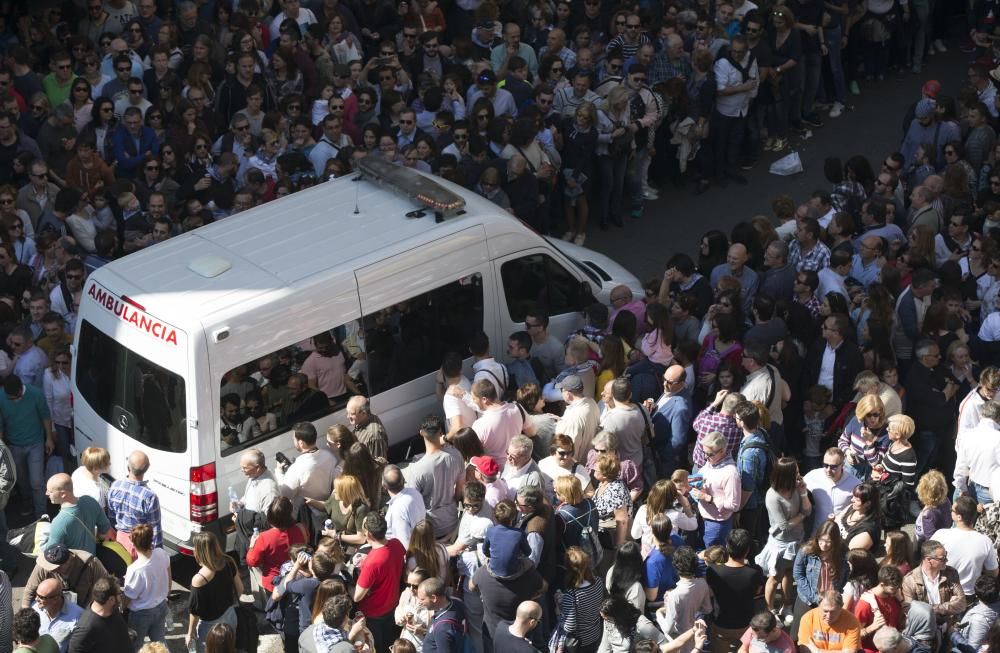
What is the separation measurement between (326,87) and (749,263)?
5.19 m

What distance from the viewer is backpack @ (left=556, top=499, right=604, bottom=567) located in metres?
9.87

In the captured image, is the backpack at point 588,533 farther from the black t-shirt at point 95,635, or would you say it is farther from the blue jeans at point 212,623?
the black t-shirt at point 95,635

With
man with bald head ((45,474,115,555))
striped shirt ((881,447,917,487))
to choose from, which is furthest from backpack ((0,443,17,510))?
striped shirt ((881,447,917,487))

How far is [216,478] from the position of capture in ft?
34.2

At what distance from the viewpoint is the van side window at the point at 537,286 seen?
1195cm

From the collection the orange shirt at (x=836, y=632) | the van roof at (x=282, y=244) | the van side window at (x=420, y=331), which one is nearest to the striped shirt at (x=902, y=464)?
the orange shirt at (x=836, y=632)

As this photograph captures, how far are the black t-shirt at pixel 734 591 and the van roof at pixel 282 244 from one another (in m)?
3.51

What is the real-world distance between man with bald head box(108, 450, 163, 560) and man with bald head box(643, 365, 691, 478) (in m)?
3.78

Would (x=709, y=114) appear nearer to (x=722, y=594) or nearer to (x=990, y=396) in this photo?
(x=990, y=396)

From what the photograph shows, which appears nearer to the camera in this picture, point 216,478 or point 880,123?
point 216,478

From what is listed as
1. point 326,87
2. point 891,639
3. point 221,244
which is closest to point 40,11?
point 326,87

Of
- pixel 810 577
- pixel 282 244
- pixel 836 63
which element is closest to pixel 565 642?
pixel 810 577

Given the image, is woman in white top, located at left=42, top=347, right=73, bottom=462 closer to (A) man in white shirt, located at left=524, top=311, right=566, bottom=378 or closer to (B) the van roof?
(B) the van roof

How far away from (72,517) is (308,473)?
1.64m
